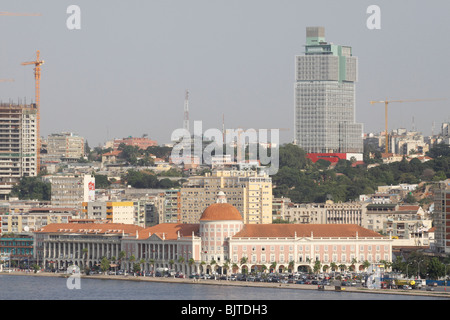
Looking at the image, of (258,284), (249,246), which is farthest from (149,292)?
(249,246)

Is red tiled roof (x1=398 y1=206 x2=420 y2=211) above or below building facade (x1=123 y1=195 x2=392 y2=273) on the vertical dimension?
above

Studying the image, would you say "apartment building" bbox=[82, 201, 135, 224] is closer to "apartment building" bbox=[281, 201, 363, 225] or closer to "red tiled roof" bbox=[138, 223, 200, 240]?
"apartment building" bbox=[281, 201, 363, 225]

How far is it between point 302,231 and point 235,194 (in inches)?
1239

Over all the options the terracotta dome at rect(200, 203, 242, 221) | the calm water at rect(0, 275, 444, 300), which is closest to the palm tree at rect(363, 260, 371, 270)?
the terracotta dome at rect(200, 203, 242, 221)

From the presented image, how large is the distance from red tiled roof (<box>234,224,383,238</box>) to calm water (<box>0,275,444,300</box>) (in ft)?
41.1

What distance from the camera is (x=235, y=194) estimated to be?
6663 inches

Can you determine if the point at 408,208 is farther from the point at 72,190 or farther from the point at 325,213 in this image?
the point at 72,190

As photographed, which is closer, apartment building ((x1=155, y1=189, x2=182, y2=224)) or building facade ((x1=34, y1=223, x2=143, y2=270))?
building facade ((x1=34, y1=223, x2=143, y2=270))

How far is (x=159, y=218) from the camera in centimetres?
17825

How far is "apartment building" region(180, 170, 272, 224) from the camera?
168 m

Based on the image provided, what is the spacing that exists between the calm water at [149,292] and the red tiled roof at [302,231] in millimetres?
12540

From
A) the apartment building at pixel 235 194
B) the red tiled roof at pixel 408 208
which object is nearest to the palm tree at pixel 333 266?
the red tiled roof at pixel 408 208
